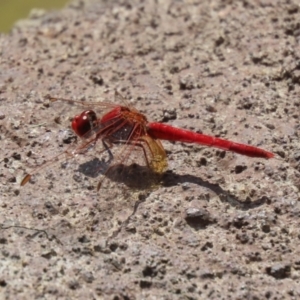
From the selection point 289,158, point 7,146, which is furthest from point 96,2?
point 289,158

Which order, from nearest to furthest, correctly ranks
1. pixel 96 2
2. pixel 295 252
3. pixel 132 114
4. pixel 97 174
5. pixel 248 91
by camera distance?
1. pixel 295 252
2. pixel 97 174
3. pixel 132 114
4. pixel 248 91
5. pixel 96 2

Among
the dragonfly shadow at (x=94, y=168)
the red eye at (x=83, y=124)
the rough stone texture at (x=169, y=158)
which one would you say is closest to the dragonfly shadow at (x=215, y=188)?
the rough stone texture at (x=169, y=158)

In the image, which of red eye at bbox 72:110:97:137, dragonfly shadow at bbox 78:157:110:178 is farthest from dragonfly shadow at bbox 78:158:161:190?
red eye at bbox 72:110:97:137

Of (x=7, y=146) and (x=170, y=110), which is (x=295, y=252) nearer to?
(x=170, y=110)

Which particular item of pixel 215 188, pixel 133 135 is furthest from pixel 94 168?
pixel 215 188

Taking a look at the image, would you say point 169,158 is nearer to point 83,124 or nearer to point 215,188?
point 215,188

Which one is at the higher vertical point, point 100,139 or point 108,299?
point 100,139

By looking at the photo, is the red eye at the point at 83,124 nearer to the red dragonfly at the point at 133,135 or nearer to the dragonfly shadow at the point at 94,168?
the red dragonfly at the point at 133,135

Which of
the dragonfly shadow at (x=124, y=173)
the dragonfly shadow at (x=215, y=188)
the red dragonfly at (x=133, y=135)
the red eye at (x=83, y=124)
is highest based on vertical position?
the red eye at (x=83, y=124)
